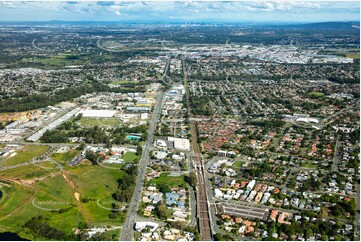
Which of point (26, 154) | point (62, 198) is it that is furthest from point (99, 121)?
point (62, 198)

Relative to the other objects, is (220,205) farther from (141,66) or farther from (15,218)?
(141,66)

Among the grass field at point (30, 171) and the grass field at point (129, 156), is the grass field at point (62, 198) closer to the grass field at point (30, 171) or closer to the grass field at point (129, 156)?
the grass field at point (30, 171)

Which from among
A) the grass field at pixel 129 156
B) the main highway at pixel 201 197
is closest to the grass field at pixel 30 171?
the grass field at pixel 129 156

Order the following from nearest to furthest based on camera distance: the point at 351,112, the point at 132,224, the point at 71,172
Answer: the point at 132,224
the point at 71,172
the point at 351,112

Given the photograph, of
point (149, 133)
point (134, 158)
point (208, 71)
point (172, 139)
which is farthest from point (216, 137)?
point (208, 71)

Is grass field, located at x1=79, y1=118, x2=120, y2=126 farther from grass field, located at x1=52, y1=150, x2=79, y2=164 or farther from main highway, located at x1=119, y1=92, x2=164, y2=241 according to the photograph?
grass field, located at x1=52, y1=150, x2=79, y2=164

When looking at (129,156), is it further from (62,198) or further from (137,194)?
(62,198)

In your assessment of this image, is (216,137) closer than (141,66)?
Yes
